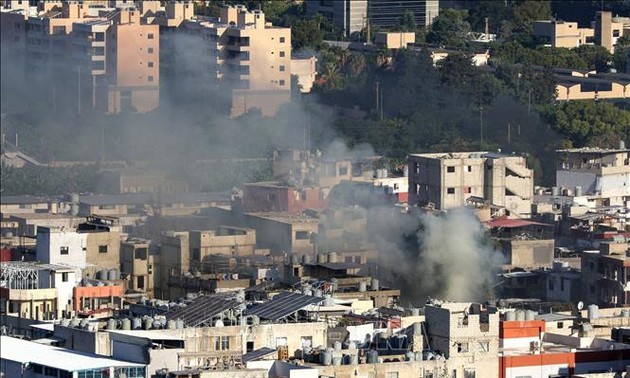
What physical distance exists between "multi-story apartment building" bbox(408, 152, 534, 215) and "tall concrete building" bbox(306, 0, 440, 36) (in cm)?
1902

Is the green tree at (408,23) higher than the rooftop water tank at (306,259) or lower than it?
higher

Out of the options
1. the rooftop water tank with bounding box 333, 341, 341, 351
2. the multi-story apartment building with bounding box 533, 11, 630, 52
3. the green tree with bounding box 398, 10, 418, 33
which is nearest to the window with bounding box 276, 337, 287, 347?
the rooftop water tank with bounding box 333, 341, 341, 351

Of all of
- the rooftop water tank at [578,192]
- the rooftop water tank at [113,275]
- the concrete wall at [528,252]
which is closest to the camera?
the rooftop water tank at [113,275]

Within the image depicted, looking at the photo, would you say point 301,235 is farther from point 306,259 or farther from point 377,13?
point 377,13

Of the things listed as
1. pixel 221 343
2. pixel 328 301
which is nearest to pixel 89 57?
pixel 328 301

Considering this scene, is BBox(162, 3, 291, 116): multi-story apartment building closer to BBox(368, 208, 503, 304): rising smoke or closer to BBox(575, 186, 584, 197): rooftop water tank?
BBox(575, 186, 584, 197): rooftop water tank

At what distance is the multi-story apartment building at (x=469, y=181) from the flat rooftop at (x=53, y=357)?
44.3 feet

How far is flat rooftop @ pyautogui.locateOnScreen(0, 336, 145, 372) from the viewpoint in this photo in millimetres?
34594

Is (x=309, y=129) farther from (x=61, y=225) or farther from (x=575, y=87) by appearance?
(x=61, y=225)

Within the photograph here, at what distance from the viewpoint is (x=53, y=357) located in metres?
35.3

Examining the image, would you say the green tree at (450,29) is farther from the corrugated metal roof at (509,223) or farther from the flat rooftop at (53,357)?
the flat rooftop at (53,357)

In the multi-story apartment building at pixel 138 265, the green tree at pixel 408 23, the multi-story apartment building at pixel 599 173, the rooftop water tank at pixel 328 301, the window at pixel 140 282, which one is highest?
the green tree at pixel 408 23

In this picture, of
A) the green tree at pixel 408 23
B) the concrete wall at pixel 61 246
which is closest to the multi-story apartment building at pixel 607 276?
the concrete wall at pixel 61 246

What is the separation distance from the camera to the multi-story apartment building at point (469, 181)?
163ft
